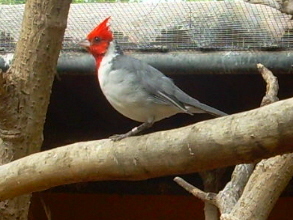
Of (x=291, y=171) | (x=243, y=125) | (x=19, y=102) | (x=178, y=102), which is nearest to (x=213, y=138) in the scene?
(x=243, y=125)

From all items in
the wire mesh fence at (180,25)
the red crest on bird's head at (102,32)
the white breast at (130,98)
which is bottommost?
the white breast at (130,98)

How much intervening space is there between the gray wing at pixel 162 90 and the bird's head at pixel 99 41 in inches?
9.4

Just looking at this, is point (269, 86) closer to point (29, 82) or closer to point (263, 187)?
point (263, 187)

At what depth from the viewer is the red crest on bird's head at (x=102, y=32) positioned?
10.6ft

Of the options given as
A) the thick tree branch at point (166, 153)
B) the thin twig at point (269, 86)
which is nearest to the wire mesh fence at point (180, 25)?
the thin twig at point (269, 86)

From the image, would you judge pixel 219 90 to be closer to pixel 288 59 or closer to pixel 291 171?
pixel 288 59

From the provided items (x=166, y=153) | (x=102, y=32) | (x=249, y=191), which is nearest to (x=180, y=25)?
(x=102, y=32)

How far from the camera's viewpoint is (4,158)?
3.28m

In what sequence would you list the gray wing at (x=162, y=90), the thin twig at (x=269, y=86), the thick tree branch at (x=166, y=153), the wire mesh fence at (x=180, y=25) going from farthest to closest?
the wire mesh fence at (x=180, y=25)
the thin twig at (x=269, y=86)
the gray wing at (x=162, y=90)
the thick tree branch at (x=166, y=153)

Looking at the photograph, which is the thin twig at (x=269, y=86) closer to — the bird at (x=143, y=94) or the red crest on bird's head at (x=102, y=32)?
the bird at (x=143, y=94)

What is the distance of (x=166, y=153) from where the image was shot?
213 cm

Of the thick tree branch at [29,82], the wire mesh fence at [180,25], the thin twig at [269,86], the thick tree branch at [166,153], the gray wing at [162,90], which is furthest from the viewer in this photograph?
the wire mesh fence at [180,25]

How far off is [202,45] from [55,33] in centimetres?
67

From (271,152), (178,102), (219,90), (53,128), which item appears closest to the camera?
(271,152)
